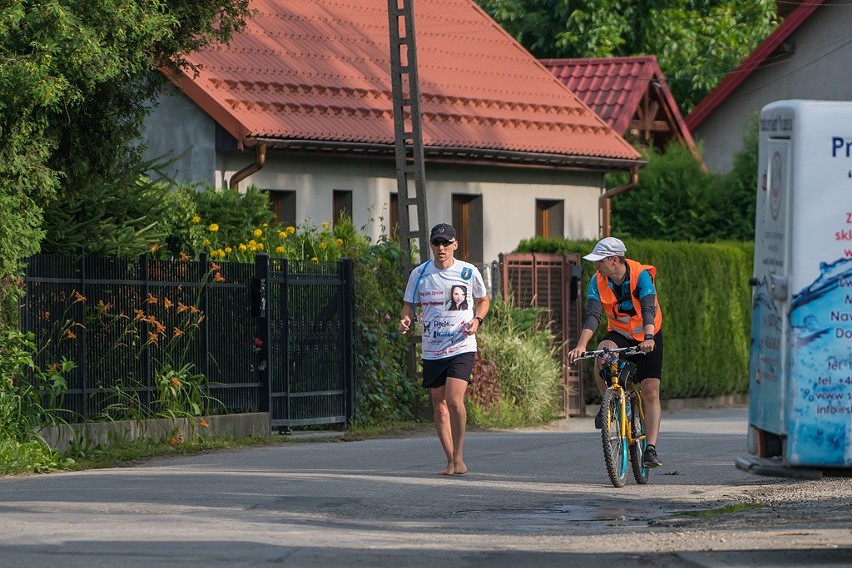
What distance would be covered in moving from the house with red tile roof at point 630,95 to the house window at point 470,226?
814cm

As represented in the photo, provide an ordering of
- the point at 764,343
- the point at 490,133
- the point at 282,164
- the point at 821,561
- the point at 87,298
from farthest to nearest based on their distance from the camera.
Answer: the point at 490,133 → the point at 282,164 → the point at 87,298 → the point at 764,343 → the point at 821,561

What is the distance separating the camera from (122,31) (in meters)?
15.3

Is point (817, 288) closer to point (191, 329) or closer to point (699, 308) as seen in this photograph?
point (191, 329)

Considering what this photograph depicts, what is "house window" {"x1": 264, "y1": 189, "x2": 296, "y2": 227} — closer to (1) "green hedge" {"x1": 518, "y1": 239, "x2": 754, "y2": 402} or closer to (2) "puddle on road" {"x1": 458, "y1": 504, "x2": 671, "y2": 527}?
(1) "green hedge" {"x1": 518, "y1": 239, "x2": 754, "y2": 402}

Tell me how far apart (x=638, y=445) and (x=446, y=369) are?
159 centimetres

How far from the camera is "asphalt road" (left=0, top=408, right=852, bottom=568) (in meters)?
9.76

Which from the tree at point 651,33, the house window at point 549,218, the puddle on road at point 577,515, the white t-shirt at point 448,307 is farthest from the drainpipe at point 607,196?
the puddle on road at point 577,515

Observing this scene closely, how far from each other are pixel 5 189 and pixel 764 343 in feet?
23.8

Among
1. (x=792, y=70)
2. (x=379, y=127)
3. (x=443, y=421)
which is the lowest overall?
(x=443, y=421)

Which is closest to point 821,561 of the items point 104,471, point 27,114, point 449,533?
point 449,533

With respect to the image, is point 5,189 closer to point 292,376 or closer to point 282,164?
point 292,376

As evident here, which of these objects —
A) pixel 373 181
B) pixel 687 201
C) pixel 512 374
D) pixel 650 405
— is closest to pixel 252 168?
pixel 373 181

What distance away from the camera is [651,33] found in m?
56.6

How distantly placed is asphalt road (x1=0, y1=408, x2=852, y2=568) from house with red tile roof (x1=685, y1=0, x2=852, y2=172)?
28.5m
